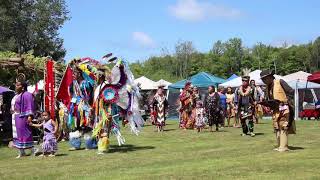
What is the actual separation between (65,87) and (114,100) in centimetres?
152

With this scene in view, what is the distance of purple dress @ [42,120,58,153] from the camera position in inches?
470

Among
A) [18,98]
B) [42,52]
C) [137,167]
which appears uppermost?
[42,52]

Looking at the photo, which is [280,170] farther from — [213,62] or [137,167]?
[213,62]

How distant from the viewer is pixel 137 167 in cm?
948

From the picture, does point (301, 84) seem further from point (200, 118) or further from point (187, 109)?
point (200, 118)

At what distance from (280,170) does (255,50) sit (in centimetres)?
8202

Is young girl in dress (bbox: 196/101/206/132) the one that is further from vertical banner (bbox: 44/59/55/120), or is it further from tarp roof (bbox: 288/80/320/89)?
tarp roof (bbox: 288/80/320/89)

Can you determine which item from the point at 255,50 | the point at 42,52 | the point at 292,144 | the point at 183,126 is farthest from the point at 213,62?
the point at 292,144

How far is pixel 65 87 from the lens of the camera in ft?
42.9

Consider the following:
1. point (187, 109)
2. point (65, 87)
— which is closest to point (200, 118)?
point (187, 109)

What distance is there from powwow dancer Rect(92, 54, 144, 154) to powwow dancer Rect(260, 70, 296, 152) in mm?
3117

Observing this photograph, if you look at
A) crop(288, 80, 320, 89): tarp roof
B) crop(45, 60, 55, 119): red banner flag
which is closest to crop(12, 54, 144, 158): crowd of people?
crop(45, 60, 55, 119): red banner flag

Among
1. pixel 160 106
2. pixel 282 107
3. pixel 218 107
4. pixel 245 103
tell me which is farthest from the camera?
pixel 160 106

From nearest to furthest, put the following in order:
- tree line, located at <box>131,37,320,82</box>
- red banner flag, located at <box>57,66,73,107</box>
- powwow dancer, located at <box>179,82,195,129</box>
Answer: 1. red banner flag, located at <box>57,66,73,107</box>
2. powwow dancer, located at <box>179,82,195,129</box>
3. tree line, located at <box>131,37,320,82</box>
